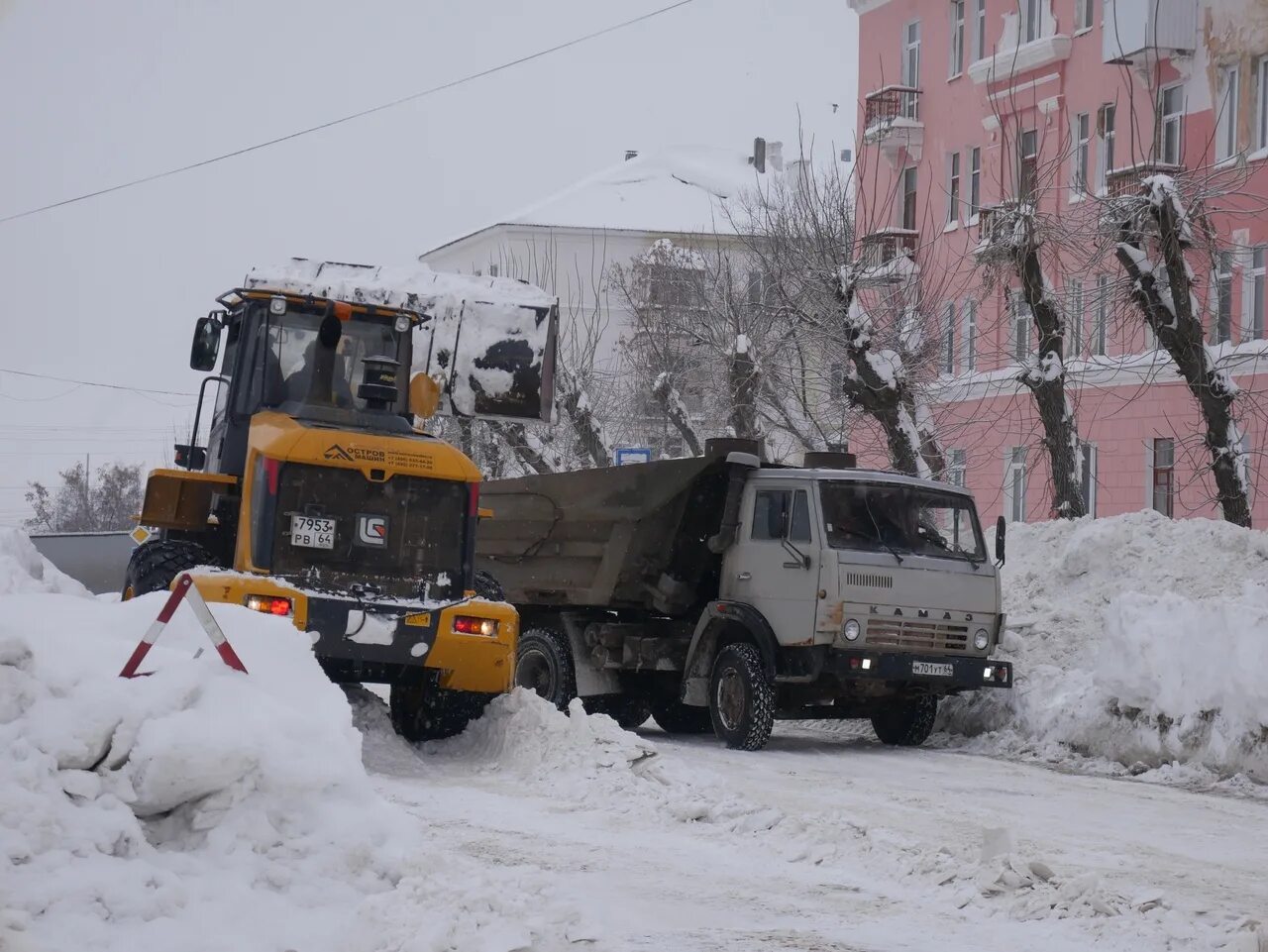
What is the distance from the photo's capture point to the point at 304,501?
443 inches

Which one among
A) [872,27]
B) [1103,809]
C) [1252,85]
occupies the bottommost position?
[1103,809]

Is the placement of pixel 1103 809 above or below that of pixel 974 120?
below

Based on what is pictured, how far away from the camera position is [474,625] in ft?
36.9

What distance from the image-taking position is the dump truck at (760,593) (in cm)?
1392

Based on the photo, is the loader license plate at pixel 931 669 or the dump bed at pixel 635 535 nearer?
the loader license plate at pixel 931 669

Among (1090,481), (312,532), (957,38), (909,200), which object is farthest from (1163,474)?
(312,532)

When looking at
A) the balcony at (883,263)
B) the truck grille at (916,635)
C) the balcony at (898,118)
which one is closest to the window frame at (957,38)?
the balcony at (898,118)

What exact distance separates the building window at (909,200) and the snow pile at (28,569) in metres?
27.5

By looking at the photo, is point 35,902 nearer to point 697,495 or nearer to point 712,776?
point 712,776

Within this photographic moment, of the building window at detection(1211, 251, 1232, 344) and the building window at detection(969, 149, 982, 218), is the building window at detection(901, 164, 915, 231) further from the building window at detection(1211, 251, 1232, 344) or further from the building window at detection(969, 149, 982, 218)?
the building window at detection(1211, 251, 1232, 344)

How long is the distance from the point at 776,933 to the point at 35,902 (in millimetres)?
2648

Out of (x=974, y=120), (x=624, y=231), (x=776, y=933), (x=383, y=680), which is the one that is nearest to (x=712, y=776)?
(x=383, y=680)

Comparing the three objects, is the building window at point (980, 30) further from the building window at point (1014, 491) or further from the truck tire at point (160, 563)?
the truck tire at point (160, 563)

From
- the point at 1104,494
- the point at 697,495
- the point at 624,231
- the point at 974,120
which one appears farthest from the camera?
the point at 624,231
